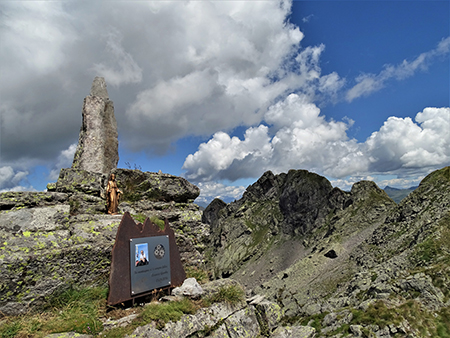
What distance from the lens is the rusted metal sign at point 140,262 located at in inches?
311

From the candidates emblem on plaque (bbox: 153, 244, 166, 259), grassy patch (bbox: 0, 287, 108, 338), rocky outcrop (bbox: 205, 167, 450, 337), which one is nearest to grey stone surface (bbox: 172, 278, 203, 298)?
emblem on plaque (bbox: 153, 244, 166, 259)

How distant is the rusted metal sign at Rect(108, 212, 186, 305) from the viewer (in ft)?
25.9

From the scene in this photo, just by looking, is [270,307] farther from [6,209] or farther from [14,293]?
[6,209]

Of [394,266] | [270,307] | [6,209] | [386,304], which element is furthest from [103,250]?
[394,266]

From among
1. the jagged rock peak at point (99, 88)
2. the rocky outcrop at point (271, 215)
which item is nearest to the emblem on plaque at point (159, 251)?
the jagged rock peak at point (99, 88)

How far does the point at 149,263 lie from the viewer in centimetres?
874

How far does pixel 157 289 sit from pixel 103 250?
7.64 feet

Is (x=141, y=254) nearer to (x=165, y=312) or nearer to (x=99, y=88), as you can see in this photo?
(x=165, y=312)

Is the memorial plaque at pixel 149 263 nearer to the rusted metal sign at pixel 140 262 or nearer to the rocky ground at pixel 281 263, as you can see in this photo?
the rusted metal sign at pixel 140 262

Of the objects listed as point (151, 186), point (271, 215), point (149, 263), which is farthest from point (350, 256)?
point (271, 215)

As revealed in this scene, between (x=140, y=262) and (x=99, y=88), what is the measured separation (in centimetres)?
2118

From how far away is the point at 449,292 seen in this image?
35219mm

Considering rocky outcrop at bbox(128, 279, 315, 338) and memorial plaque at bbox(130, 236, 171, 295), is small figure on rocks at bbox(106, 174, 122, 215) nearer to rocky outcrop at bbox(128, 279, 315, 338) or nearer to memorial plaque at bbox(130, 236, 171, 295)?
memorial plaque at bbox(130, 236, 171, 295)

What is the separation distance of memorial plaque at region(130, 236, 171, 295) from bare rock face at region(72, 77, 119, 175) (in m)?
13.2
